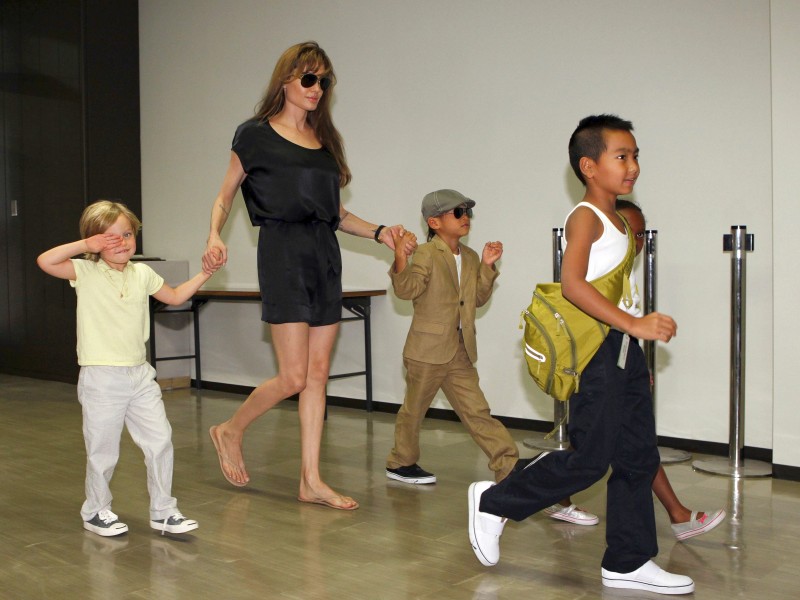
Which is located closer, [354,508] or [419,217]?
[354,508]

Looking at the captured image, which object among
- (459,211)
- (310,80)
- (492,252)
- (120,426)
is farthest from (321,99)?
(120,426)

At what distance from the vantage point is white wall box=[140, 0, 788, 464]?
4.38m

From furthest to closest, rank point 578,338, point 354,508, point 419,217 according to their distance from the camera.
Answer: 1. point 419,217
2. point 354,508
3. point 578,338

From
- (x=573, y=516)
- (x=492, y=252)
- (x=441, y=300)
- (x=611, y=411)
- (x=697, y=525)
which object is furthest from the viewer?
(x=441, y=300)

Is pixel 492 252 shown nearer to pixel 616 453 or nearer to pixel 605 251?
pixel 605 251

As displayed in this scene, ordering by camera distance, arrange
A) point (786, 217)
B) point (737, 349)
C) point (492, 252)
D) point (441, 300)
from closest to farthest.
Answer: point (492, 252)
point (441, 300)
point (786, 217)
point (737, 349)

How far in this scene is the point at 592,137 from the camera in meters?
2.55

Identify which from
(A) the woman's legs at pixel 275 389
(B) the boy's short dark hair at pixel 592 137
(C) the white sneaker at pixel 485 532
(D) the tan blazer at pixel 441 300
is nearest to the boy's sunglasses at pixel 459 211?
(D) the tan blazer at pixel 441 300

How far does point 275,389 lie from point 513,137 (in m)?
2.34

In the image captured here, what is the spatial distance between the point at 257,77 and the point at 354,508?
404cm

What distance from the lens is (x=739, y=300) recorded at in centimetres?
413

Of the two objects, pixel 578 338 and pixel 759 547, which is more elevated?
pixel 578 338

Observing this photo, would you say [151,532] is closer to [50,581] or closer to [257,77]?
[50,581]

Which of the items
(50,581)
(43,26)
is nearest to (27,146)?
(43,26)
